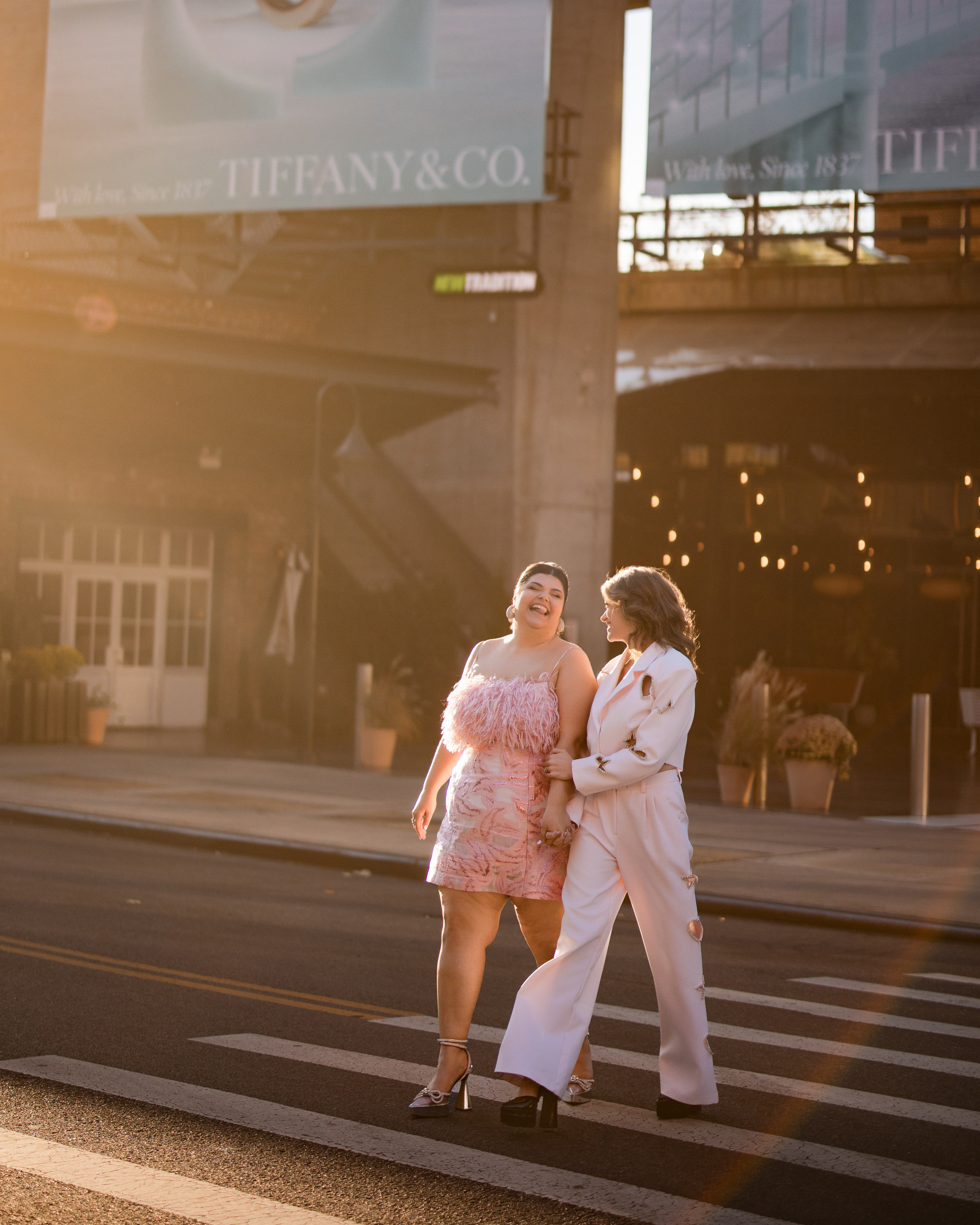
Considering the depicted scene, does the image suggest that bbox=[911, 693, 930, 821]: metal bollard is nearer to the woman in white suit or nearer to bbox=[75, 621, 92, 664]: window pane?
the woman in white suit

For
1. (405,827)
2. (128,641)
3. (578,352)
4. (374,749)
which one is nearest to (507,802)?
(405,827)

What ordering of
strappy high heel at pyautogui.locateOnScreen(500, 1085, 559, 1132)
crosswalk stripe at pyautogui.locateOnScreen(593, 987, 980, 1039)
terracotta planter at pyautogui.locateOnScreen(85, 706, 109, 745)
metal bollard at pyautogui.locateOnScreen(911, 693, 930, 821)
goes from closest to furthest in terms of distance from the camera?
strappy high heel at pyautogui.locateOnScreen(500, 1085, 559, 1132) < crosswalk stripe at pyautogui.locateOnScreen(593, 987, 980, 1039) < metal bollard at pyautogui.locateOnScreen(911, 693, 930, 821) < terracotta planter at pyautogui.locateOnScreen(85, 706, 109, 745)

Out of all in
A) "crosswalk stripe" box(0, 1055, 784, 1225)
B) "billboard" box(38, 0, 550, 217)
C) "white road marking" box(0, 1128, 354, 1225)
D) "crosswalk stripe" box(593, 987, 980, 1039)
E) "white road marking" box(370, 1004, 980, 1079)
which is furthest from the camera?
"billboard" box(38, 0, 550, 217)

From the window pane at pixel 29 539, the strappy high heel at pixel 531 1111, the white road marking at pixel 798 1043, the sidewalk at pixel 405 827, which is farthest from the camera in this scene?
the window pane at pixel 29 539

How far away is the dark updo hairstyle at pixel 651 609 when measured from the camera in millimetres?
6082

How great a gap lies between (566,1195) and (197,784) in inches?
540

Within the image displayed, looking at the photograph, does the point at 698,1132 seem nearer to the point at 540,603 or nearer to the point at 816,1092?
the point at 816,1092

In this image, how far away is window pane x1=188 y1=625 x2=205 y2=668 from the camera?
27.1 metres

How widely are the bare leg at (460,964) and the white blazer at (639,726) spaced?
1.54 feet

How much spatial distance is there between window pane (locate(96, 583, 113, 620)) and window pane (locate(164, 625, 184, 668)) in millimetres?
1063

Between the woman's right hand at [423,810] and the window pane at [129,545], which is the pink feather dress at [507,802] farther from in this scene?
the window pane at [129,545]

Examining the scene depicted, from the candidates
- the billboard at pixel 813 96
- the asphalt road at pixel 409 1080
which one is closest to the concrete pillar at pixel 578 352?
the billboard at pixel 813 96

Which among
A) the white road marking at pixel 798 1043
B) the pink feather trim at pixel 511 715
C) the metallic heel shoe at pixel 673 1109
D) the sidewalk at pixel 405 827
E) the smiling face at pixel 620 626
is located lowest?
the white road marking at pixel 798 1043

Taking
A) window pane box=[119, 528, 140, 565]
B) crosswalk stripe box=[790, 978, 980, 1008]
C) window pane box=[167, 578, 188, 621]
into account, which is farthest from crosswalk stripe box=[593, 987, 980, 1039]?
window pane box=[167, 578, 188, 621]
